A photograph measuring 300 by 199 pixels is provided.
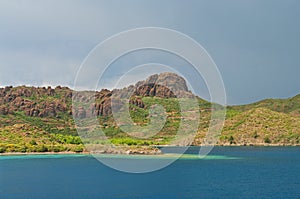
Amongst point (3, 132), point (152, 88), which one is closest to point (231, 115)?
point (152, 88)

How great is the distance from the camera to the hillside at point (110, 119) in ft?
354

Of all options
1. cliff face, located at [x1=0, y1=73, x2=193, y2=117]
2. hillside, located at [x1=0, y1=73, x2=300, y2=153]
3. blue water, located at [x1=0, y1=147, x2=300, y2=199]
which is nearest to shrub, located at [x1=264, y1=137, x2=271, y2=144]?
hillside, located at [x1=0, y1=73, x2=300, y2=153]

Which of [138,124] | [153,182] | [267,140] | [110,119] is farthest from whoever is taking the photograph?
[267,140]

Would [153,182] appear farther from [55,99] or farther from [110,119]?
[55,99]

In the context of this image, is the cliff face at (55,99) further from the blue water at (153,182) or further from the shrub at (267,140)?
the blue water at (153,182)

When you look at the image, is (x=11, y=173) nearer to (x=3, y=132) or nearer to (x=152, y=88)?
(x=3, y=132)

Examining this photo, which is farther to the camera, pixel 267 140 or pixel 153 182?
pixel 267 140

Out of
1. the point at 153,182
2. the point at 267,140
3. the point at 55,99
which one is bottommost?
the point at 153,182

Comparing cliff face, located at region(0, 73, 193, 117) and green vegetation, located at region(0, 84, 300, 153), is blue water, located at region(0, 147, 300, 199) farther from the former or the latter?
cliff face, located at region(0, 73, 193, 117)

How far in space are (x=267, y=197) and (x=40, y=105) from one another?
115 meters

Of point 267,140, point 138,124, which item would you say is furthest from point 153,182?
point 267,140

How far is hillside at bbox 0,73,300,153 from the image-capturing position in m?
108

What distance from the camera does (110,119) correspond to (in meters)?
135

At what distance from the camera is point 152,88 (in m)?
185
